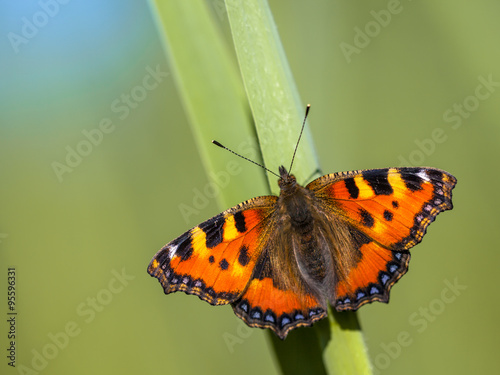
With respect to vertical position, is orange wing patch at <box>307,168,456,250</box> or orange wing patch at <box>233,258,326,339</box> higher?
orange wing patch at <box>307,168,456,250</box>

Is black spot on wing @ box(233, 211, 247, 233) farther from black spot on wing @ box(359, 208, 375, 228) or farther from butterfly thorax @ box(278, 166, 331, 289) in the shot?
black spot on wing @ box(359, 208, 375, 228)

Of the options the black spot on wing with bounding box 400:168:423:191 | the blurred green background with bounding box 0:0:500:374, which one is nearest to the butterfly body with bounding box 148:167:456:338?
the black spot on wing with bounding box 400:168:423:191

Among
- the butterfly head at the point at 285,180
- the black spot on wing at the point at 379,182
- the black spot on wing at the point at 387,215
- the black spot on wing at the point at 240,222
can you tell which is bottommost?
the black spot on wing at the point at 387,215

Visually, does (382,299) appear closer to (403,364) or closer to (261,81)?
(403,364)

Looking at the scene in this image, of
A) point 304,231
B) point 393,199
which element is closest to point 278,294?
point 304,231

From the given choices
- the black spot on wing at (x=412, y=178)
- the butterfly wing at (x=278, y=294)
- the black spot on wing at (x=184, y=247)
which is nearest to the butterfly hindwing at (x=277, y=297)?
the butterfly wing at (x=278, y=294)

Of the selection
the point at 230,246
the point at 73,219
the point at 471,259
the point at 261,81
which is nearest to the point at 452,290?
the point at 471,259

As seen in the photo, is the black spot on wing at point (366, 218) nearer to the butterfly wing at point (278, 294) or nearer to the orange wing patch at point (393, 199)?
the orange wing patch at point (393, 199)
